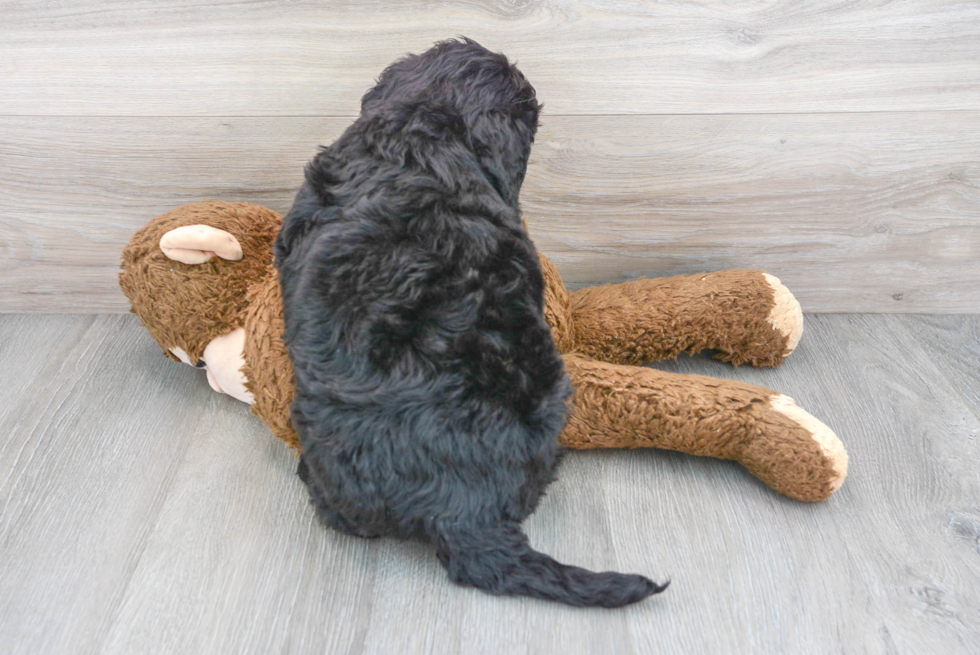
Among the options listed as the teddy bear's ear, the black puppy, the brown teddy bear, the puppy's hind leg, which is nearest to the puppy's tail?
the black puppy

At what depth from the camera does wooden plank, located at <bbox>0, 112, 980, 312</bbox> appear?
4.01ft

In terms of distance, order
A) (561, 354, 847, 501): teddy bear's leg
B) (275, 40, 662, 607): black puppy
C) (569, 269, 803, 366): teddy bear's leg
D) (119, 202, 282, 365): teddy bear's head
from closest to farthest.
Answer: (275, 40, 662, 607): black puppy < (561, 354, 847, 501): teddy bear's leg < (119, 202, 282, 365): teddy bear's head < (569, 269, 803, 366): teddy bear's leg

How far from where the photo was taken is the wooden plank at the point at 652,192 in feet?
4.01

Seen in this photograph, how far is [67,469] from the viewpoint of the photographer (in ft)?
3.45

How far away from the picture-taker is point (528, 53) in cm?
115

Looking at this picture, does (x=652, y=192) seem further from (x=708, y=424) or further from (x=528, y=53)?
(x=708, y=424)

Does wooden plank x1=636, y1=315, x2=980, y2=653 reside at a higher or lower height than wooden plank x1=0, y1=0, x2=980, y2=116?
lower

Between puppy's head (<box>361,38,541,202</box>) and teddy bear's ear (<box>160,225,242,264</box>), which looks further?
teddy bear's ear (<box>160,225,242,264</box>)

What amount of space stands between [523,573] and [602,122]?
764 mm

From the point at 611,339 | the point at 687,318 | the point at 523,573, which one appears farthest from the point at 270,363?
the point at 687,318

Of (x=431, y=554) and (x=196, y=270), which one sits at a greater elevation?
(x=196, y=270)

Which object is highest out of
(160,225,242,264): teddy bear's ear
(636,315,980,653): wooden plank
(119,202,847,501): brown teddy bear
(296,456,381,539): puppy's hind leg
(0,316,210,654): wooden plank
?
(160,225,242,264): teddy bear's ear

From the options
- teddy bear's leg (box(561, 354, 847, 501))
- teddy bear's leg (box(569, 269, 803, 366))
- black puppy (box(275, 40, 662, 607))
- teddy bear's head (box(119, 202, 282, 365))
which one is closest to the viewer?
black puppy (box(275, 40, 662, 607))

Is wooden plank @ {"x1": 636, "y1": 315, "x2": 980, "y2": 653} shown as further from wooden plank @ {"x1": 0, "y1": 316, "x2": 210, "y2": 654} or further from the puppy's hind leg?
wooden plank @ {"x1": 0, "y1": 316, "x2": 210, "y2": 654}
